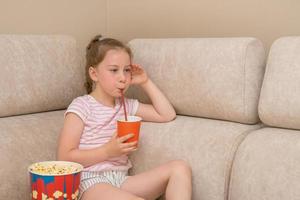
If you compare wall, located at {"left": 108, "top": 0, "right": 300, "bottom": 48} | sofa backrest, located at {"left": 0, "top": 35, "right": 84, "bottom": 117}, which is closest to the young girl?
sofa backrest, located at {"left": 0, "top": 35, "right": 84, "bottom": 117}

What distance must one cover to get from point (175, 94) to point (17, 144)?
0.64 metres

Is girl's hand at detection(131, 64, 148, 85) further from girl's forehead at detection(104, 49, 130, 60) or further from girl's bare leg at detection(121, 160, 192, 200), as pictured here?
girl's bare leg at detection(121, 160, 192, 200)

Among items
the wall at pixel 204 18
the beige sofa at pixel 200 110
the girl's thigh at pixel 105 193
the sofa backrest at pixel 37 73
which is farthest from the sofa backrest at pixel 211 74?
the girl's thigh at pixel 105 193

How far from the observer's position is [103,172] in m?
1.60

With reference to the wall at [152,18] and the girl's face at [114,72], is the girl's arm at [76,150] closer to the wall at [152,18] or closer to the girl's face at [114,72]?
the girl's face at [114,72]

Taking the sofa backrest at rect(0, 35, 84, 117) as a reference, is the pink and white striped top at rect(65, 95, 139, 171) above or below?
below

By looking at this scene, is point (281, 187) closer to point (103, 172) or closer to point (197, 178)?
point (197, 178)

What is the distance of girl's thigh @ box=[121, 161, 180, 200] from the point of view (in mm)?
1548

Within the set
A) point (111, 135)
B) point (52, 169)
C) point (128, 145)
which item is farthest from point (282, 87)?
point (52, 169)

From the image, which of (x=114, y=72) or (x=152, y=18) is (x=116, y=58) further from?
(x=152, y=18)

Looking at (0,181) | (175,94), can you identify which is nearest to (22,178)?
(0,181)

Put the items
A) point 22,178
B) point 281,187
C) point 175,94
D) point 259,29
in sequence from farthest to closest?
point 259,29
point 175,94
point 22,178
point 281,187

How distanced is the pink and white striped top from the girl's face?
0.25 ft

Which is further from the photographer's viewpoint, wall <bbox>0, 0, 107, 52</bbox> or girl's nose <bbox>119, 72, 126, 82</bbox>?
wall <bbox>0, 0, 107, 52</bbox>
